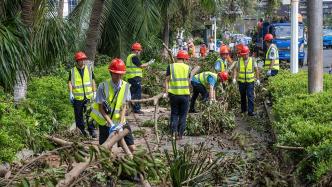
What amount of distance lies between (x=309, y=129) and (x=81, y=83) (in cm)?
575

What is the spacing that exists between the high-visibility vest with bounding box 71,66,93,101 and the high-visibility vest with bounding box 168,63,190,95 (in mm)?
1594

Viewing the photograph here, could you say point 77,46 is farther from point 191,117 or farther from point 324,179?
point 324,179

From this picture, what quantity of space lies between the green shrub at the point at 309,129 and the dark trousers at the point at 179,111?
1852mm

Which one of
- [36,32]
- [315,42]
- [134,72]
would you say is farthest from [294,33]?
[36,32]

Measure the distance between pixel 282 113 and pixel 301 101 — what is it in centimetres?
46

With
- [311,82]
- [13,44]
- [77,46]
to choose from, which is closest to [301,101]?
[311,82]

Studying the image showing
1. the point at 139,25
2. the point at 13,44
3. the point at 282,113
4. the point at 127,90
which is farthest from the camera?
the point at 139,25

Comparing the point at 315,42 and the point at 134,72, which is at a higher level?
the point at 315,42

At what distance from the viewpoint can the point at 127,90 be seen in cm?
862

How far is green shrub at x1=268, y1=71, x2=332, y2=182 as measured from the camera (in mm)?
6719

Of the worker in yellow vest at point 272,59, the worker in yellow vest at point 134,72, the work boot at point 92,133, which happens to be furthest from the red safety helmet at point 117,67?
the worker in yellow vest at point 272,59

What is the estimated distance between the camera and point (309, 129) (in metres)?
7.76

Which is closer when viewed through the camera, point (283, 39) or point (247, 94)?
point (247, 94)

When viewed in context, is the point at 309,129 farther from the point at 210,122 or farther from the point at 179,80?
the point at 210,122
